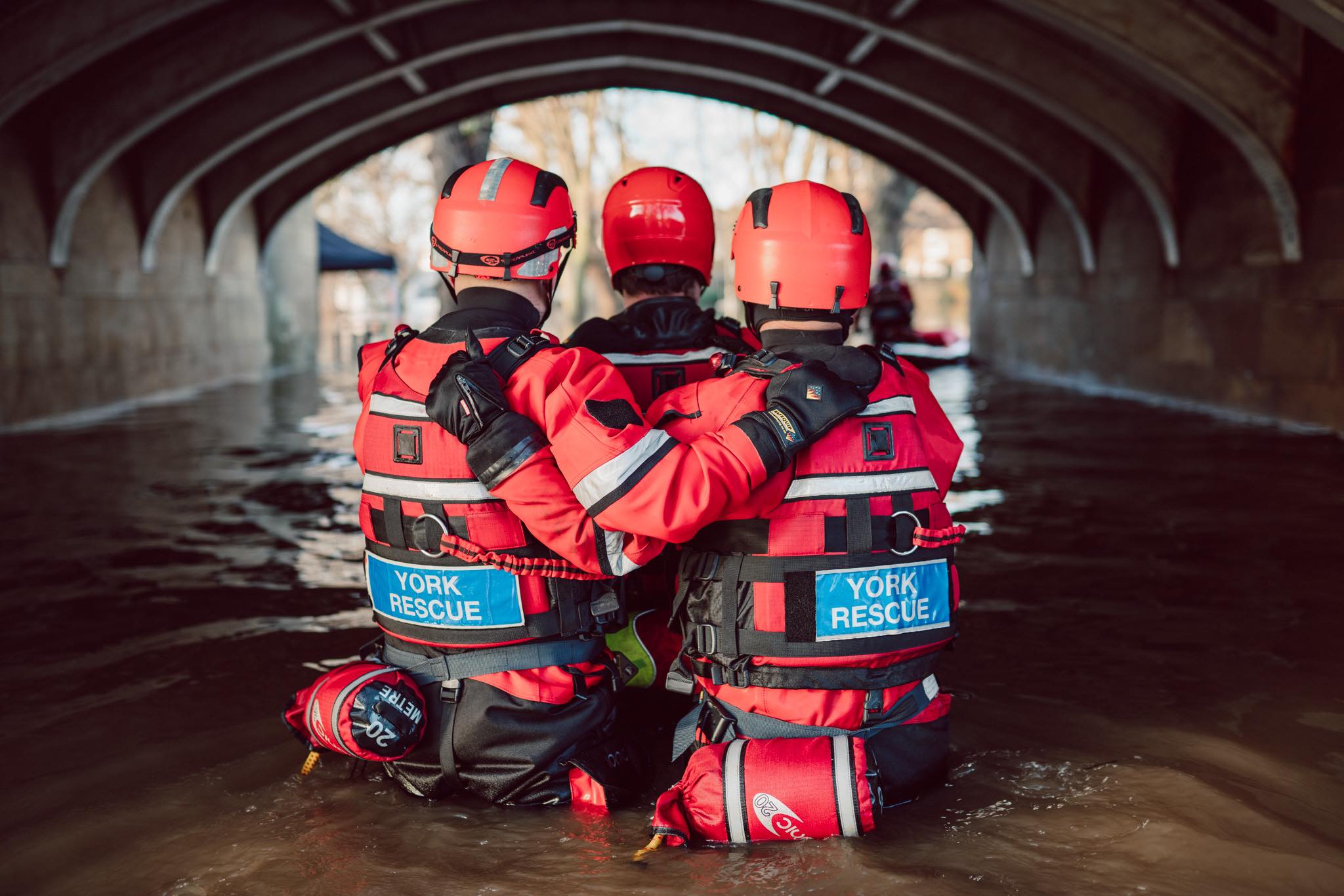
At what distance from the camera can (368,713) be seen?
3074 mm

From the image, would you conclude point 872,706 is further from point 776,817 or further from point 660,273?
point 660,273

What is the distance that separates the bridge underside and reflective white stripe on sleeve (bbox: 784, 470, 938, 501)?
714cm

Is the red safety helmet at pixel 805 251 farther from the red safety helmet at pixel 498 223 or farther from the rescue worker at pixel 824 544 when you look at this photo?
the red safety helmet at pixel 498 223

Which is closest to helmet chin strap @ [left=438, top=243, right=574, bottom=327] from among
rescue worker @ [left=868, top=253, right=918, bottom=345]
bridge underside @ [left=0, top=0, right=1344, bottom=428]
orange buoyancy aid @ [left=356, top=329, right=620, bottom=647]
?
orange buoyancy aid @ [left=356, top=329, right=620, bottom=647]

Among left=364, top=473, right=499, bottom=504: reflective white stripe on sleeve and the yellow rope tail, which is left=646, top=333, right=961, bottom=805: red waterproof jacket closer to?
the yellow rope tail

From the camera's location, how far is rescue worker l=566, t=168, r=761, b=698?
3992 mm

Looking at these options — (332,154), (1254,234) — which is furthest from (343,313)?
(1254,234)

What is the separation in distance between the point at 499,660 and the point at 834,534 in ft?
3.31

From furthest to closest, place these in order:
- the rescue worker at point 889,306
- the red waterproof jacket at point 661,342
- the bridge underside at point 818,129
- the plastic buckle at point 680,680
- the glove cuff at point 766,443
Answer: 1. the rescue worker at point 889,306
2. the bridge underside at point 818,129
3. the red waterproof jacket at point 661,342
4. the plastic buckle at point 680,680
5. the glove cuff at point 766,443

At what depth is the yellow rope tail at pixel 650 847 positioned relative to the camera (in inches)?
117

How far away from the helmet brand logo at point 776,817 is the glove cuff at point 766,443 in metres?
0.82

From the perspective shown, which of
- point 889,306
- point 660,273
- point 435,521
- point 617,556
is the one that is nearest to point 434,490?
point 435,521

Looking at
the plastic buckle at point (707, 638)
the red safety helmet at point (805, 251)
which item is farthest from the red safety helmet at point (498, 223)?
the plastic buckle at point (707, 638)

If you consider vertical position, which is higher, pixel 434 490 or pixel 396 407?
pixel 396 407
